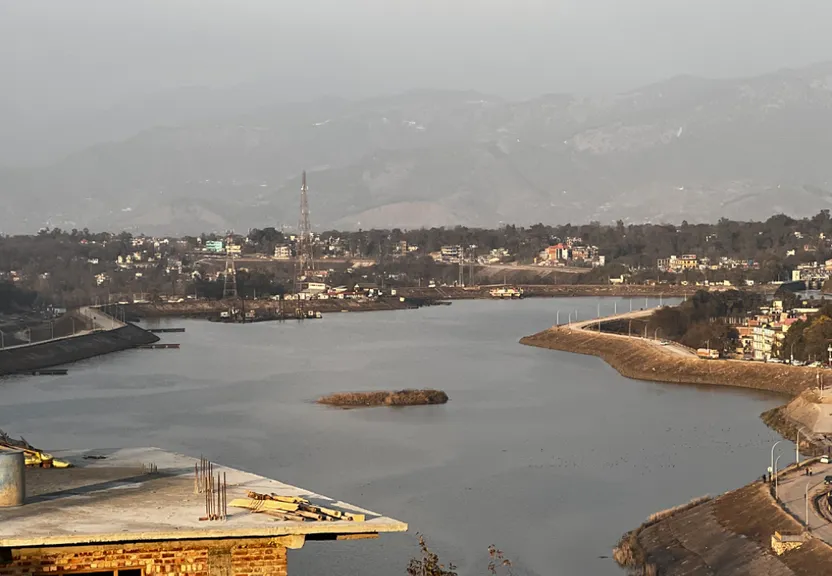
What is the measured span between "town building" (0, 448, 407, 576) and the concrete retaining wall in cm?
2324

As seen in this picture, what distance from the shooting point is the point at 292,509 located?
11.2 feet

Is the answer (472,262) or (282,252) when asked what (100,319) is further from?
(282,252)

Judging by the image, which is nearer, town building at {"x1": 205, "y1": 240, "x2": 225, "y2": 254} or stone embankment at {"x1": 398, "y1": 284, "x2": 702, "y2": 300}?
stone embankment at {"x1": 398, "y1": 284, "x2": 702, "y2": 300}

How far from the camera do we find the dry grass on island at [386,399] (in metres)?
20.4

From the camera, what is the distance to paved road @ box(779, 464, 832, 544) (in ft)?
31.7

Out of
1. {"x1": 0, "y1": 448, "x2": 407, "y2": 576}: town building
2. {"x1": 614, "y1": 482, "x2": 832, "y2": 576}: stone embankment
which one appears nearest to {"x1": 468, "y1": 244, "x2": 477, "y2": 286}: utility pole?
{"x1": 614, "y1": 482, "x2": 832, "y2": 576}: stone embankment

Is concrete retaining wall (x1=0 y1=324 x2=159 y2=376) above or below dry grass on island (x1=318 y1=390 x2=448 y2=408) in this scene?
above

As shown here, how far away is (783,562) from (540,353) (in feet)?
66.5

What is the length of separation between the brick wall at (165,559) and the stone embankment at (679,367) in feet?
62.3

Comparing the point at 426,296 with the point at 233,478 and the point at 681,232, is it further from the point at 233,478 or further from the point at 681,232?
the point at 233,478

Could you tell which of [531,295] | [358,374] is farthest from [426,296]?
[358,374]

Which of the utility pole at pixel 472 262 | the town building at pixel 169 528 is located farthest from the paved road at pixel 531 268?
the town building at pixel 169 528

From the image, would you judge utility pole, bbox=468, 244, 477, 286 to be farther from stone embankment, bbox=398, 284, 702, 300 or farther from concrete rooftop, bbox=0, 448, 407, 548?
concrete rooftop, bbox=0, 448, 407, 548

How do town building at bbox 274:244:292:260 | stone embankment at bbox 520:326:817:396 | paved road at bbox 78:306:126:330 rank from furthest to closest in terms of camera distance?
town building at bbox 274:244:292:260, paved road at bbox 78:306:126:330, stone embankment at bbox 520:326:817:396
